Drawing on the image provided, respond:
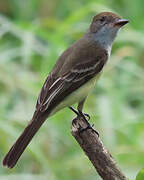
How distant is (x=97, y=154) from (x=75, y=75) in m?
1.22

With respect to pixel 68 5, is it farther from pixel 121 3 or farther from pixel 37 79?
pixel 37 79

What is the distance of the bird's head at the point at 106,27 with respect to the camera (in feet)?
20.4

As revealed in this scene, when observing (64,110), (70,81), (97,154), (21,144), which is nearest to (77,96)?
(70,81)

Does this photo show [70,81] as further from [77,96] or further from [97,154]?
[97,154]

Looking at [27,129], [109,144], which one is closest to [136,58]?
[109,144]

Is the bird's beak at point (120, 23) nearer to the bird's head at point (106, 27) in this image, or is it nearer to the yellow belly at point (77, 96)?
the bird's head at point (106, 27)

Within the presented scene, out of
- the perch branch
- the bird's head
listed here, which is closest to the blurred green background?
the bird's head

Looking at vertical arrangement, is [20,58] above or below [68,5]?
below

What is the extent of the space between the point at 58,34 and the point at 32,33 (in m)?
0.24

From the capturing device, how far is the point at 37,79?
711 cm

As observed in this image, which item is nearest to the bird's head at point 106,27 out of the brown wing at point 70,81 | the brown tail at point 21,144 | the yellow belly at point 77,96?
the brown wing at point 70,81

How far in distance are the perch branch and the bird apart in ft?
1.22

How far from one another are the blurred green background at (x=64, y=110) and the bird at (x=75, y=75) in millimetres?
673

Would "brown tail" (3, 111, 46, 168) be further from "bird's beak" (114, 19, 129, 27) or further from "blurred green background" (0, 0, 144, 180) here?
"bird's beak" (114, 19, 129, 27)
